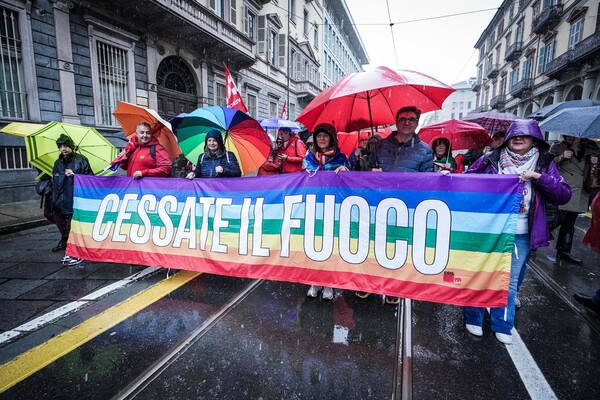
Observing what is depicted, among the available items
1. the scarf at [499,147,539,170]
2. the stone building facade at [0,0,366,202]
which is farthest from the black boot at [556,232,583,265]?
the stone building facade at [0,0,366,202]

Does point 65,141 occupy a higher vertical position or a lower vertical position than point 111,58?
lower

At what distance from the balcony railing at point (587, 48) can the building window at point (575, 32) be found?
122 cm

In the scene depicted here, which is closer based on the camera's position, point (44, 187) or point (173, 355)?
point (173, 355)

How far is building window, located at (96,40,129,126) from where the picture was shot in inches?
410

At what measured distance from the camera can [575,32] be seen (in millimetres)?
21297

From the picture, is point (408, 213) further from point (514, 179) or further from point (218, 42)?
point (218, 42)

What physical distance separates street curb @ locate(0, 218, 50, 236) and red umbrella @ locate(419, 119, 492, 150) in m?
8.84

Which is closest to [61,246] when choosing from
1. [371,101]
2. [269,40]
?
[371,101]

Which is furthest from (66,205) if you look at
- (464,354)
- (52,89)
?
(52,89)

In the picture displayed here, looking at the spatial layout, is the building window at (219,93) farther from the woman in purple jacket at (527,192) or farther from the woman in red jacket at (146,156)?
the woman in purple jacket at (527,192)

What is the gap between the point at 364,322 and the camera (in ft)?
9.57

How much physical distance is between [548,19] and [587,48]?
7.67 m

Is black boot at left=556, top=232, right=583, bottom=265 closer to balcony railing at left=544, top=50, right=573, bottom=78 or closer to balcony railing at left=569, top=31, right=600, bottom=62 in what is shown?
balcony railing at left=569, top=31, right=600, bottom=62

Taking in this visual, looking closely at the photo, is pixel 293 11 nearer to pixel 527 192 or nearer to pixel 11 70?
pixel 11 70
